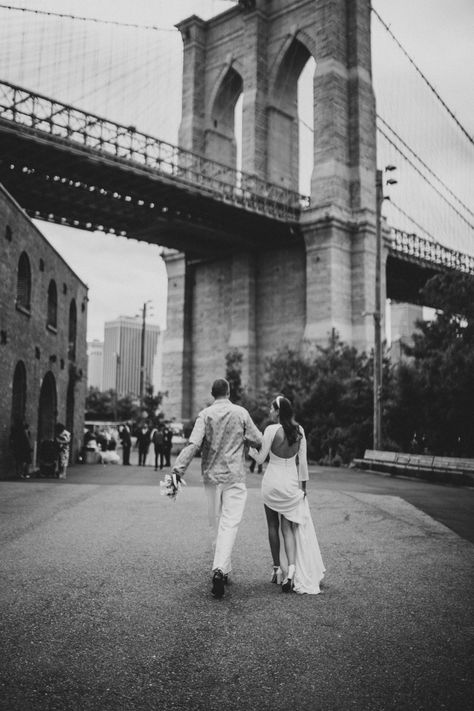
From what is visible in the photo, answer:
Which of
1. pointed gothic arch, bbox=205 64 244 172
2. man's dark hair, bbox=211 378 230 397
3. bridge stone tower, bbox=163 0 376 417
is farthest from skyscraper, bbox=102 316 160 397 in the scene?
man's dark hair, bbox=211 378 230 397

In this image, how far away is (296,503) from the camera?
587 cm

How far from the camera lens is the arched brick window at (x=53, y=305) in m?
22.7

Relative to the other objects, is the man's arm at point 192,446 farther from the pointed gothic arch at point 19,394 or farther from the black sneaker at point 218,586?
the pointed gothic arch at point 19,394

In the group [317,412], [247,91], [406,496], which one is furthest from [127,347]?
[406,496]

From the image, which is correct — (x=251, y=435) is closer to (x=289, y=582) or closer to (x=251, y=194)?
(x=289, y=582)

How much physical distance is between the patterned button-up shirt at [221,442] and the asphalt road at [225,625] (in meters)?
0.86

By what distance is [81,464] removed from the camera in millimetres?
27062

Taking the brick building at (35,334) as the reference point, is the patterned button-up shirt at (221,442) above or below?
below

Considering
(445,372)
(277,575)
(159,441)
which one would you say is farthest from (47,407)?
(277,575)

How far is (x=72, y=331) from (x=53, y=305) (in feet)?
11.6

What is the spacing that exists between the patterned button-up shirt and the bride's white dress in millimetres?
180

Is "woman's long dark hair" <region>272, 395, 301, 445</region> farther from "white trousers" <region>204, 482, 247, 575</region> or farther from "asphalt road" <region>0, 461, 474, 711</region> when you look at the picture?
"asphalt road" <region>0, 461, 474, 711</region>

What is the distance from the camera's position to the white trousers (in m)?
5.50

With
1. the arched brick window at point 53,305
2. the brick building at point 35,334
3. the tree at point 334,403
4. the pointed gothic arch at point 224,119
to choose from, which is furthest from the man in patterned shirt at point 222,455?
the pointed gothic arch at point 224,119
